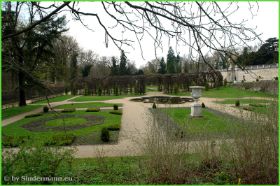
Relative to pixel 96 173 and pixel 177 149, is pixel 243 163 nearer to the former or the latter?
pixel 177 149

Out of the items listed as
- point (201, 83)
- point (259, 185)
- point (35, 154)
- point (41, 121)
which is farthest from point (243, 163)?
point (201, 83)

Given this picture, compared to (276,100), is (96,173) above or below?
below

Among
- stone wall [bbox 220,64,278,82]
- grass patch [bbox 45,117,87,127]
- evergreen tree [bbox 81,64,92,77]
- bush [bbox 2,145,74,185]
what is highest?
evergreen tree [bbox 81,64,92,77]

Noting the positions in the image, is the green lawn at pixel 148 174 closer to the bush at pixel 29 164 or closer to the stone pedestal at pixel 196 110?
the bush at pixel 29 164

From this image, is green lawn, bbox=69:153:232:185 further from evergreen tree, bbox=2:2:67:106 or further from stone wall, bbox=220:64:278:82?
evergreen tree, bbox=2:2:67:106

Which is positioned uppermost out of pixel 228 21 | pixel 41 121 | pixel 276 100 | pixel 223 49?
pixel 228 21

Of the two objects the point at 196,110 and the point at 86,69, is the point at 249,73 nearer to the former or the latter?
the point at 196,110

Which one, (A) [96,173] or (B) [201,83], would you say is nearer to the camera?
(A) [96,173]

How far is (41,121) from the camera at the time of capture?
→ 56.9 ft

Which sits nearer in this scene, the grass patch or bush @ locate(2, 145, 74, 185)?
bush @ locate(2, 145, 74, 185)

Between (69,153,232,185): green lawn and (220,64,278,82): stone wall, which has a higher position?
(220,64,278,82): stone wall

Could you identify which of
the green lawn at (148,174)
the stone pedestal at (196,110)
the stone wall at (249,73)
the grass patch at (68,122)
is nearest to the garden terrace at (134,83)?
the stone wall at (249,73)

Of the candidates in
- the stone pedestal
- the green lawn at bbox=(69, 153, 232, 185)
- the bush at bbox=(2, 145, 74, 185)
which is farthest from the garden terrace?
the bush at bbox=(2, 145, 74, 185)

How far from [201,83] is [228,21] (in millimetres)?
35378
